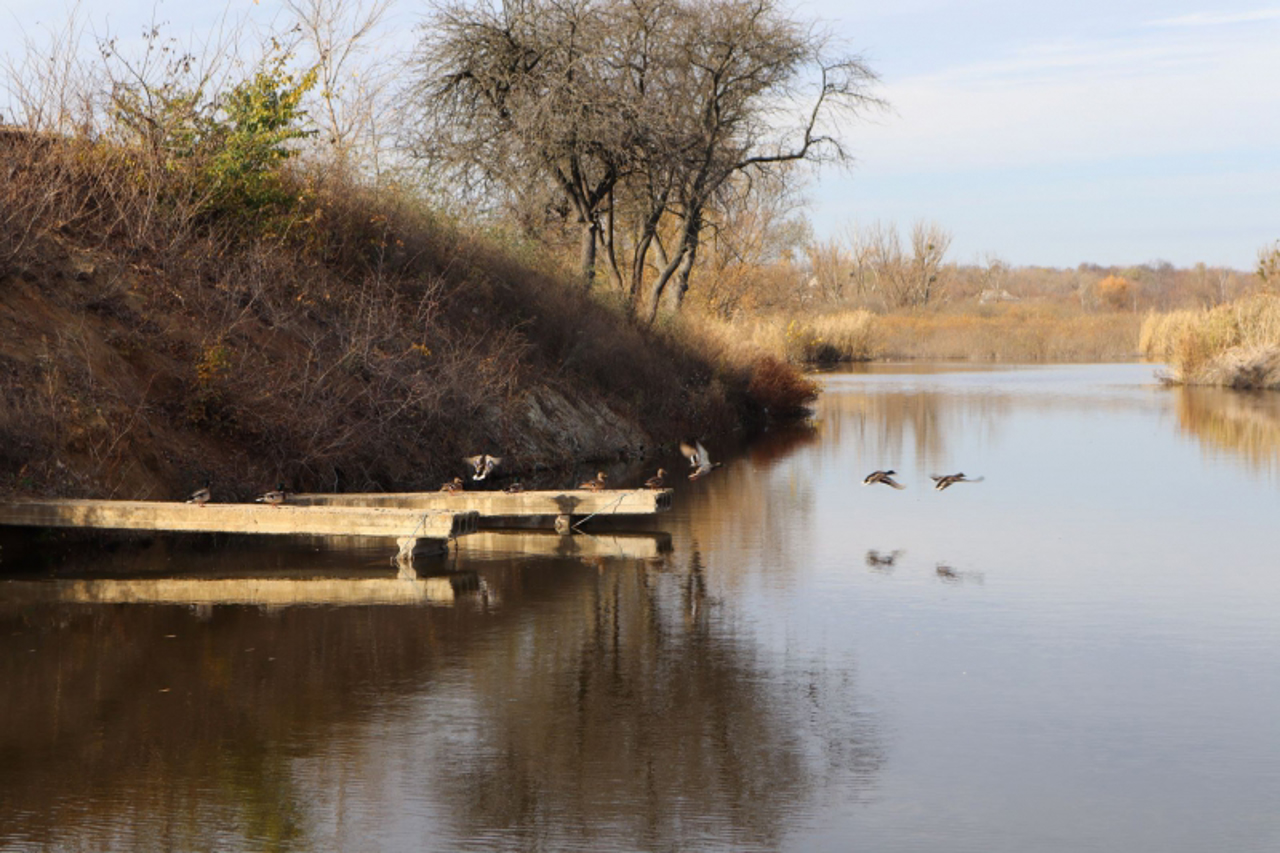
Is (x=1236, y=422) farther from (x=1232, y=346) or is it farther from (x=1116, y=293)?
(x=1116, y=293)

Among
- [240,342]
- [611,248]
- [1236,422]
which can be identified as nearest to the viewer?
[240,342]

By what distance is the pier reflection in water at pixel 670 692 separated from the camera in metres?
6.84

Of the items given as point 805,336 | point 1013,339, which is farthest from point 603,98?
point 1013,339

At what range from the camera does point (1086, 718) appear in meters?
8.59

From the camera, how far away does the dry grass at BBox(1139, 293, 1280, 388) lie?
43.8m

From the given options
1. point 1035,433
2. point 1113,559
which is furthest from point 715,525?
point 1035,433

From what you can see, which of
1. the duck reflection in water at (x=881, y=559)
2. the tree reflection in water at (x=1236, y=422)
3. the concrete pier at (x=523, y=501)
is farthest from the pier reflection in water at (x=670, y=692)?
the tree reflection in water at (x=1236, y=422)

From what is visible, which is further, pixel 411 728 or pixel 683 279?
pixel 683 279

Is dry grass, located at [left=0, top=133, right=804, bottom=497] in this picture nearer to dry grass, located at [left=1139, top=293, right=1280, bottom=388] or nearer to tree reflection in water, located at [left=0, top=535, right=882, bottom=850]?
tree reflection in water, located at [left=0, top=535, right=882, bottom=850]

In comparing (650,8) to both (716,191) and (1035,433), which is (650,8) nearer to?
(716,191)

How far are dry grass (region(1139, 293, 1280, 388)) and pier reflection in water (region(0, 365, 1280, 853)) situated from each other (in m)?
29.5

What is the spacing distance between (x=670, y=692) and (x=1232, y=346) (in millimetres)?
40909

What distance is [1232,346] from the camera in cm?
4522

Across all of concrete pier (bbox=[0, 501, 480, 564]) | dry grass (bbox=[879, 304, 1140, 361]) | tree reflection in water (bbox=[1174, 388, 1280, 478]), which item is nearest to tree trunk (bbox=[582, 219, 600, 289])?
tree reflection in water (bbox=[1174, 388, 1280, 478])
